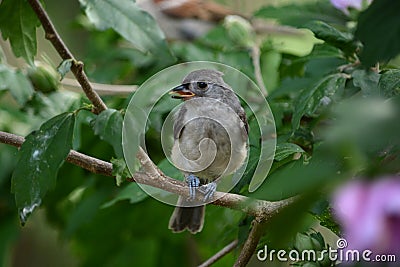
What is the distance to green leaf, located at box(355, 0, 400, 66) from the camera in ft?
1.72

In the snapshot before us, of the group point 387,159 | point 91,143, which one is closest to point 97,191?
point 91,143

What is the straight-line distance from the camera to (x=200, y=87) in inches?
43.1

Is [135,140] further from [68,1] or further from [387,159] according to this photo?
[68,1]

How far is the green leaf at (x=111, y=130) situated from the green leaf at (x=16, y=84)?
1.79 ft

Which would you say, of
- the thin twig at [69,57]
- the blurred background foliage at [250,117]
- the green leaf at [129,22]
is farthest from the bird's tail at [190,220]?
the thin twig at [69,57]

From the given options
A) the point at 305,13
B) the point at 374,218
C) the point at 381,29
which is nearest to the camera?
the point at 374,218

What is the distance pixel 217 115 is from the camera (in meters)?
1.12

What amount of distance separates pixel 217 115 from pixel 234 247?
A: 0.21 metres

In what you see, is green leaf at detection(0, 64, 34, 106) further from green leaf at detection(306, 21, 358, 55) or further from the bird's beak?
green leaf at detection(306, 21, 358, 55)

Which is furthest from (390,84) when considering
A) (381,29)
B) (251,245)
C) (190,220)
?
(190,220)

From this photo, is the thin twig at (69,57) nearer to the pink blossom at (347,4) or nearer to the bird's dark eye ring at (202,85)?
the bird's dark eye ring at (202,85)

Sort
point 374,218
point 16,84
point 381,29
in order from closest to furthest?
point 374,218
point 381,29
point 16,84

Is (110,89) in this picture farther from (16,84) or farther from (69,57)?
(69,57)

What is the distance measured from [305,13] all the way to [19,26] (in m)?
0.71
